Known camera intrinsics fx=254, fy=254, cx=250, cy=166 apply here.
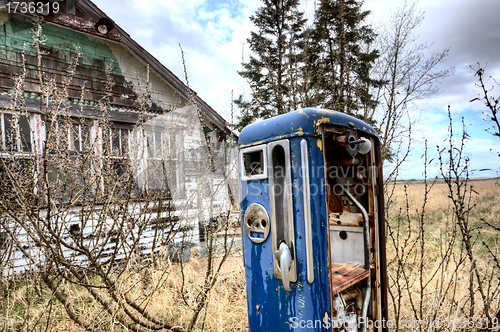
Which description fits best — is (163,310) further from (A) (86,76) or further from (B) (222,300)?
(A) (86,76)

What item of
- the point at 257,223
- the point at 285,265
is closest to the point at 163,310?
the point at 257,223

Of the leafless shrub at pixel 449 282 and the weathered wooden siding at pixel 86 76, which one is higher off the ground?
the weathered wooden siding at pixel 86 76

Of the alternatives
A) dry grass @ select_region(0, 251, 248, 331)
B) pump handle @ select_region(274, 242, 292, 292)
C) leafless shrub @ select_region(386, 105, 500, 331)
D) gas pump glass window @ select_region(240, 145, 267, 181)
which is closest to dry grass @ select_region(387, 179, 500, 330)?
leafless shrub @ select_region(386, 105, 500, 331)

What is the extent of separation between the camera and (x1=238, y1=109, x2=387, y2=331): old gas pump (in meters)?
1.45

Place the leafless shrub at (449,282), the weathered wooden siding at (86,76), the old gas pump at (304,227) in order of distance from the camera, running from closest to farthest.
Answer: the old gas pump at (304,227), the leafless shrub at (449,282), the weathered wooden siding at (86,76)

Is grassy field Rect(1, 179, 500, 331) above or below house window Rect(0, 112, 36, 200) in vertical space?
below

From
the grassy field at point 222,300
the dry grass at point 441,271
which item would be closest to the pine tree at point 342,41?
the dry grass at point 441,271

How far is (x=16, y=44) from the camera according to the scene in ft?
15.9

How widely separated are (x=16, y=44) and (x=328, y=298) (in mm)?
6703

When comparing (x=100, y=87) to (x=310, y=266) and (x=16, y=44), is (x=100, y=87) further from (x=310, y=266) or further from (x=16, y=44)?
(x=310, y=266)

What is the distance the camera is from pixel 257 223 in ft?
5.51

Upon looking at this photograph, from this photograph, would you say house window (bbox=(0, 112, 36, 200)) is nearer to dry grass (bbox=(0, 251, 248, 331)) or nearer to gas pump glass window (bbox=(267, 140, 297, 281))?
dry grass (bbox=(0, 251, 248, 331))

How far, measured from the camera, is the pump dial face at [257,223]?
163 centimetres

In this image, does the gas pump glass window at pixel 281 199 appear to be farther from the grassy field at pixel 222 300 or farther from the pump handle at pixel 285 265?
the grassy field at pixel 222 300
